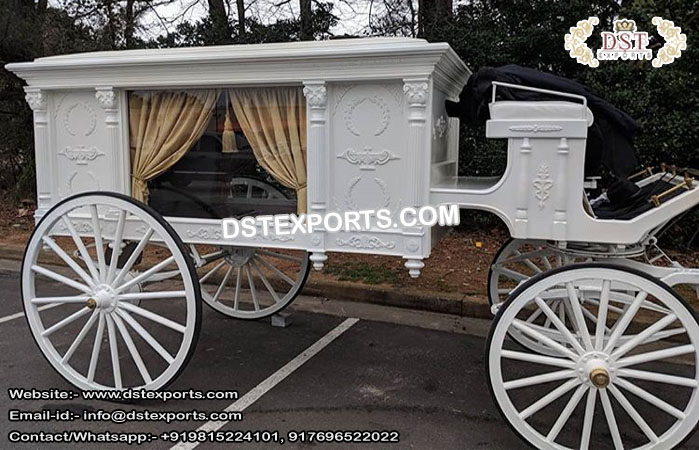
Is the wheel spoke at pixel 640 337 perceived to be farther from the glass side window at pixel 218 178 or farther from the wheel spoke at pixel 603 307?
the glass side window at pixel 218 178

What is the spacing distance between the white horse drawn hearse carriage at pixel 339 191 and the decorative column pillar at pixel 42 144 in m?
0.01

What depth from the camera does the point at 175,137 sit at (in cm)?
348

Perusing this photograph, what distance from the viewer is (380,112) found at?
9.94ft

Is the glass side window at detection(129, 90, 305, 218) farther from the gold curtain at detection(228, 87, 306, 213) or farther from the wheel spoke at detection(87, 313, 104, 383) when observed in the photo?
the wheel spoke at detection(87, 313, 104, 383)

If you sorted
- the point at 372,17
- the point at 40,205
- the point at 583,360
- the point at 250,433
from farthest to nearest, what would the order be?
the point at 372,17, the point at 40,205, the point at 250,433, the point at 583,360

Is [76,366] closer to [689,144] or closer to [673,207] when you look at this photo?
[673,207]

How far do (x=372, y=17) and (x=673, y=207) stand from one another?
25.3 feet

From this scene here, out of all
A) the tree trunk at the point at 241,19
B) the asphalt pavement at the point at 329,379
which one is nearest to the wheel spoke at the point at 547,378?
the asphalt pavement at the point at 329,379

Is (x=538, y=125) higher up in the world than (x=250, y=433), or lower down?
higher up

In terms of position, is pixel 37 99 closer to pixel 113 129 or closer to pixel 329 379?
pixel 113 129

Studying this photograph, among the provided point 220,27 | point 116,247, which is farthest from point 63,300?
point 220,27

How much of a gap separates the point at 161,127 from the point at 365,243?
1.41 m

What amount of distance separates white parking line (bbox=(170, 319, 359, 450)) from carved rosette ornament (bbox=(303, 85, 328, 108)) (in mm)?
1718

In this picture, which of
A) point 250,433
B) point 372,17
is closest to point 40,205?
point 250,433
